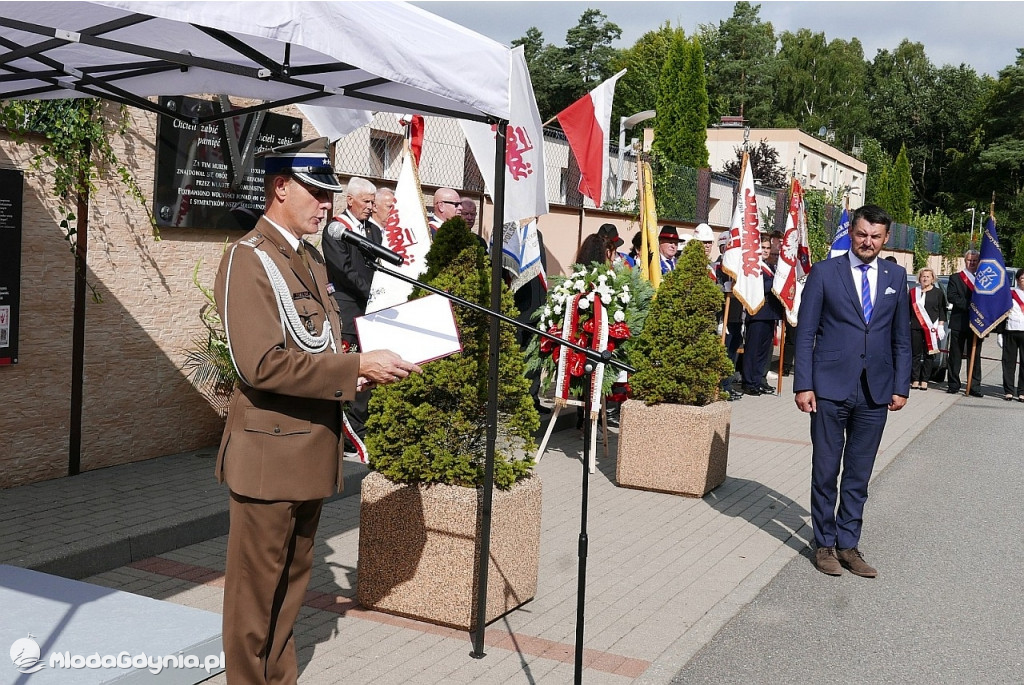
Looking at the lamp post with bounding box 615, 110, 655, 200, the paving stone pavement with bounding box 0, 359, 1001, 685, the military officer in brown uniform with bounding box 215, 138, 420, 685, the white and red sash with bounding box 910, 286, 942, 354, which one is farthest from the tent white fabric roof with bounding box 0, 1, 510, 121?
the white and red sash with bounding box 910, 286, 942, 354

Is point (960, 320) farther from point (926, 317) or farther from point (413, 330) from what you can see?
point (413, 330)

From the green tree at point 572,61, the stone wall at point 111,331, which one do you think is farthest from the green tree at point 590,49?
the stone wall at point 111,331

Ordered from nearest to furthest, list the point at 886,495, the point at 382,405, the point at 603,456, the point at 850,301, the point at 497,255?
1. the point at 497,255
2. the point at 382,405
3. the point at 850,301
4. the point at 886,495
5. the point at 603,456

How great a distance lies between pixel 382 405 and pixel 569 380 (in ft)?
13.8

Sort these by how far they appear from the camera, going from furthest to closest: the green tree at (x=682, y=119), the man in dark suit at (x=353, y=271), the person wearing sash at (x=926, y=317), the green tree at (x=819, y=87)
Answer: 1. the green tree at (x=819, y=87)
2. the green tree at (x=682, y=119)
3. the person wearing sash at (x=926, y=317)
4. the man in dark suit at (x=353, y=271)

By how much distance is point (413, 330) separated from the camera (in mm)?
4305

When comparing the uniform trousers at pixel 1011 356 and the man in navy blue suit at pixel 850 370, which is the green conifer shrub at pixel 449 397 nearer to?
the man in navy blue suit at pixel 850 370

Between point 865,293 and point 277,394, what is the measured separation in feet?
14.3

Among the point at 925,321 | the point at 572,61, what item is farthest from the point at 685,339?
the point at 572,61

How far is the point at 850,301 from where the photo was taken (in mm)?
6930

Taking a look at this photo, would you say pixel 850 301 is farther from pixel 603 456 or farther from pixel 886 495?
pixel 603 456

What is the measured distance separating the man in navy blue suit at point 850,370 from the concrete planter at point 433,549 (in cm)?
229

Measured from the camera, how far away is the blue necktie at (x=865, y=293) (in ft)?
22.7

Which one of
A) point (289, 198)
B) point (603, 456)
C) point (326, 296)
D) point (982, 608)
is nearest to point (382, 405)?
point (326, 296)
